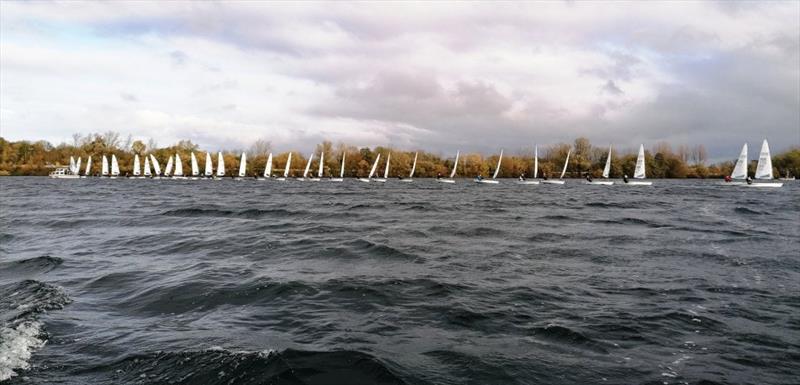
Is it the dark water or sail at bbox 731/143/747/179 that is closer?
the dark water

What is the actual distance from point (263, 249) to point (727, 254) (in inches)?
810

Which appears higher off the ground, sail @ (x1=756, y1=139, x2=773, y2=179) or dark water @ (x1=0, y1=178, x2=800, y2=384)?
sail @ (x1=756, y1=139, x2=773, y2=179)

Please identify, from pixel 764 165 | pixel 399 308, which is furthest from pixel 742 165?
pixel 399 308

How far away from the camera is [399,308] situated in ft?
40.8

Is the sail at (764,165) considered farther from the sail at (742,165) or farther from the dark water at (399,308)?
the dark water at (399,308)

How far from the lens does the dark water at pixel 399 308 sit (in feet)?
27.7

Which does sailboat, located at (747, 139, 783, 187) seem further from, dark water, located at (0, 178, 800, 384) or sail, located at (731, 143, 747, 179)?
dark water, located at (0, 178, 800, 384)

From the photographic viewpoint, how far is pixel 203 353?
8844mm

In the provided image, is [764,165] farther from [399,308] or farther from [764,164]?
[399,308]

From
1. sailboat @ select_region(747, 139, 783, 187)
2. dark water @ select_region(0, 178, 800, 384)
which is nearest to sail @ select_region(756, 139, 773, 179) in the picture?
sailboat @ select_region(747, 139, 783, 187)

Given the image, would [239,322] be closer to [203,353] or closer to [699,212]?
[203,353]

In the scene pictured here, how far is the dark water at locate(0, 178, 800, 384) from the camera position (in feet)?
27.7

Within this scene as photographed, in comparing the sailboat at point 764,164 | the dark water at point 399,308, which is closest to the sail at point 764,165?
the sailboat at point 764,164

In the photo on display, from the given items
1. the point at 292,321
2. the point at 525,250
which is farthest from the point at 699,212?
the point at 292,321
